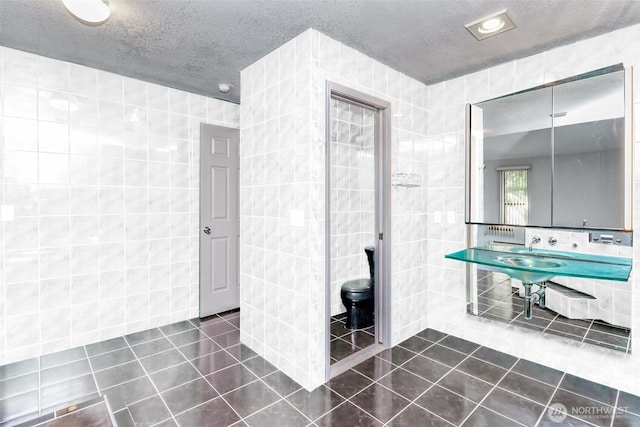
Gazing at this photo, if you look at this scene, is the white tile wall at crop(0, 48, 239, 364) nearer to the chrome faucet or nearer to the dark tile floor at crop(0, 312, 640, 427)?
the dark tile floor at crop(0, 312, 640, 427)

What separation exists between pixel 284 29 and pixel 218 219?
2.24 metres

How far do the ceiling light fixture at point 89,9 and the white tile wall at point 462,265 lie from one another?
276 cm

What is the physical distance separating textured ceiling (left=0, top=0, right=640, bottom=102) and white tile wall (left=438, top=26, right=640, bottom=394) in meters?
0.11

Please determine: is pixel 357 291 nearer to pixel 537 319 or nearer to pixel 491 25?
pixel 537 319

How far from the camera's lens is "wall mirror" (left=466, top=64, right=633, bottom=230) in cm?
215

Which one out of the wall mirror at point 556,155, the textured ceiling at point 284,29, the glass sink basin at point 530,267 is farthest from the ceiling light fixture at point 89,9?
the glass sink basin at point 530,267

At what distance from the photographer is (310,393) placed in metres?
2.14

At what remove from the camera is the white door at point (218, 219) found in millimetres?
3525

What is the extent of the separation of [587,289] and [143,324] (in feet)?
12.9

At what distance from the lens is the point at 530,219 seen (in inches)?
102

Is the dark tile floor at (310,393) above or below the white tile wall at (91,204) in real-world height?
below

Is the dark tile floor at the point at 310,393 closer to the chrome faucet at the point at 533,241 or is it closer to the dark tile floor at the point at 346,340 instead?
the dark tile floor at the point at 346,340

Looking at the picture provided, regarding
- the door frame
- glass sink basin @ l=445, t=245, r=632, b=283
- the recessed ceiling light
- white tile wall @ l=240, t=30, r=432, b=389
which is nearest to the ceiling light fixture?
white tile wall @ l=240, t=30, r=432, b=389

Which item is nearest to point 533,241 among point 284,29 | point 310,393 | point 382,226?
point 382,226
